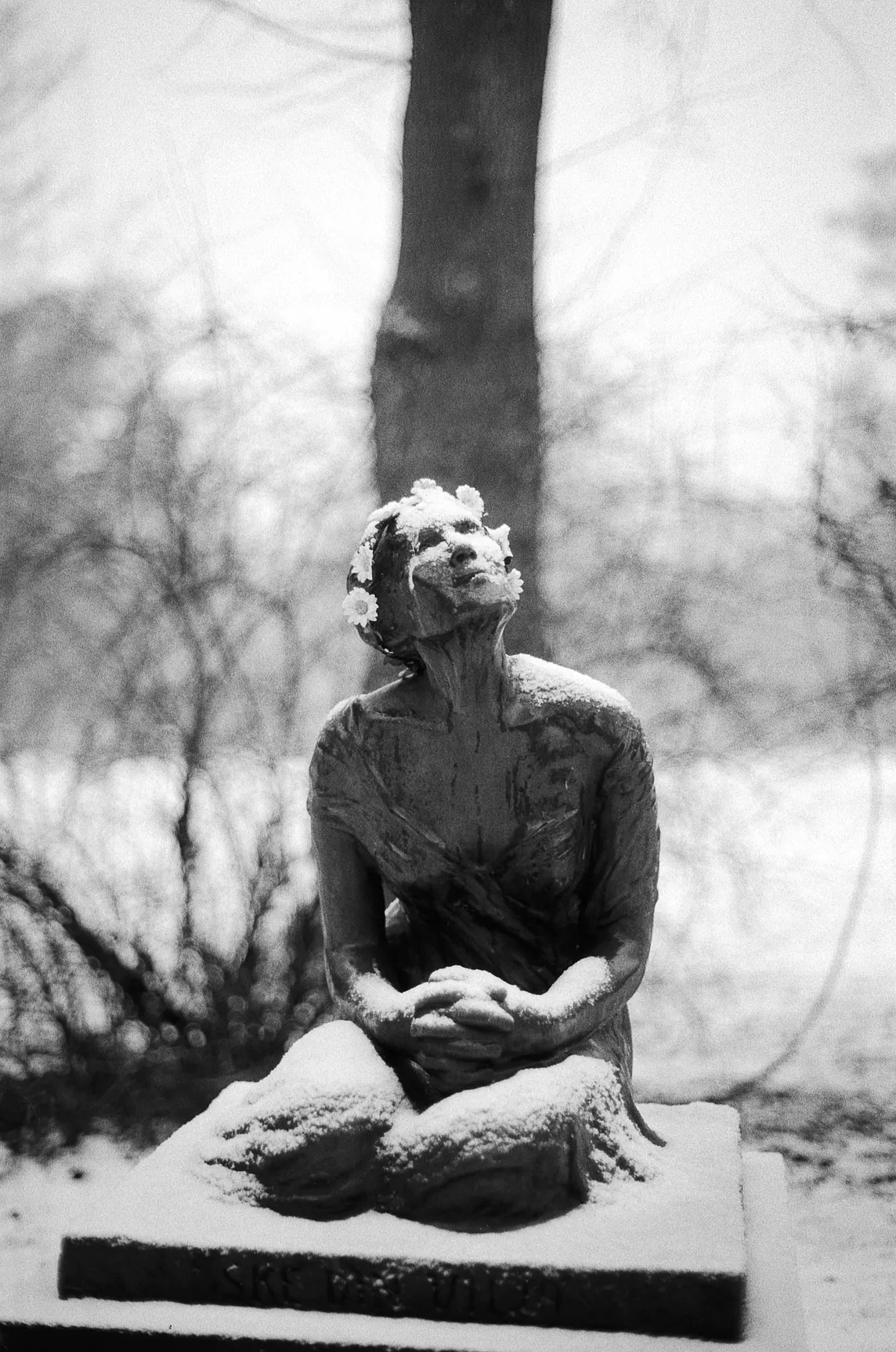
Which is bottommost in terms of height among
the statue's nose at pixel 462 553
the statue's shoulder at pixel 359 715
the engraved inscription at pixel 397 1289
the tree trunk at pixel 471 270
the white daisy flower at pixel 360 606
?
the engraved inscription at pixel 397 1289

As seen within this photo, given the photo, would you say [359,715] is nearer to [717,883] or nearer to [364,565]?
[364,565]

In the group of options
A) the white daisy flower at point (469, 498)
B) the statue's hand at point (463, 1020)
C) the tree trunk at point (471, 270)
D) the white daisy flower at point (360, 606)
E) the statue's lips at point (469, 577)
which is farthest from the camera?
the tree trunk at point (471, 270)

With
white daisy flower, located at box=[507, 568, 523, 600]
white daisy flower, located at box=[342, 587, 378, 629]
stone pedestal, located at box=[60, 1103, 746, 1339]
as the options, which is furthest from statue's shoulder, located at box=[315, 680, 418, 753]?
stone pedestal, located at box=[60, 1103, 746, 1339]

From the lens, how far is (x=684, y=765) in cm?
477

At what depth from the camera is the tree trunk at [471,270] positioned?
15.1 feet

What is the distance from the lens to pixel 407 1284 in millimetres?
2176

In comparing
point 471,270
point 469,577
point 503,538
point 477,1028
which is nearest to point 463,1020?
point 477,1028

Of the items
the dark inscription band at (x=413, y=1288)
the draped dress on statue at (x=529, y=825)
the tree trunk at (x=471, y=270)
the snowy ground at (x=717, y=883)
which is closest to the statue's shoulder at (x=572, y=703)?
the draped dress on statue at (x=529, y=825)

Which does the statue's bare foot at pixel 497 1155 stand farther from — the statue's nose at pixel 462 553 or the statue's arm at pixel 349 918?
the statue's nose at pixel 462 553

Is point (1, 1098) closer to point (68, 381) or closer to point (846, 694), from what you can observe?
point (68, 381)

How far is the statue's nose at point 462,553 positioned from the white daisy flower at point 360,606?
0.61 feet

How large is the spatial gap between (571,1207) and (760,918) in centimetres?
268

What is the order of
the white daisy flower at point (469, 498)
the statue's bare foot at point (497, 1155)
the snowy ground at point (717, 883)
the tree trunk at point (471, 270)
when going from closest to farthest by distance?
the statue's bare foot at point (497, 1155), the white daisy flower at point (469, 498), the tree trunk at point (471, 270), the snowy ground at point (717, 883)

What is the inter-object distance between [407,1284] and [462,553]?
1.19 m
